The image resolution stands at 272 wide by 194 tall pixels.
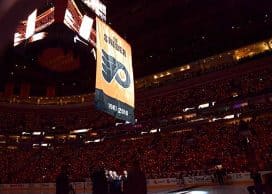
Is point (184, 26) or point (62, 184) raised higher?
point (184, 26)

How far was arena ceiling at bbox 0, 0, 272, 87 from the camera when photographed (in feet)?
65.6

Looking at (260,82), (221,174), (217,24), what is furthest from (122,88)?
(260,82)

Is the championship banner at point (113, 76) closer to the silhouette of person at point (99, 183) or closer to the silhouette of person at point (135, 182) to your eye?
the silhouette of person at point (135, 182)

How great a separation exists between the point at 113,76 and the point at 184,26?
62.4 ft

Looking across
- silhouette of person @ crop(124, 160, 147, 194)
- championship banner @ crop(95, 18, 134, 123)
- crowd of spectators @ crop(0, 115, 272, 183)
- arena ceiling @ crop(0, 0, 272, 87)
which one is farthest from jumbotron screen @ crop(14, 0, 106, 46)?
crowd of spectators @ crop(0, 115, 272, 183)

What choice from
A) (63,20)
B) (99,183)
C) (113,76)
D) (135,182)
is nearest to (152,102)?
(99,183)

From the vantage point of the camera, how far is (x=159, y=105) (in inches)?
1298

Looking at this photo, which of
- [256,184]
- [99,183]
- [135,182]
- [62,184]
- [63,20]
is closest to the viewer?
[135,182]

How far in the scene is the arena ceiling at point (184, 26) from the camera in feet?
65.6

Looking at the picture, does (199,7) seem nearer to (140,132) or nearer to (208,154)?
(208,154)

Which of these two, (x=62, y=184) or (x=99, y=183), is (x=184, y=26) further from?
(x=62, y=184)

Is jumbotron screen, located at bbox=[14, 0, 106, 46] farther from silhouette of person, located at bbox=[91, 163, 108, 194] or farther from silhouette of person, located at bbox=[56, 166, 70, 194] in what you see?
silhouette of person, located at bbox=[56, 166, 70, 194]

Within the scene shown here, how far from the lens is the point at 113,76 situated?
6.50 metres

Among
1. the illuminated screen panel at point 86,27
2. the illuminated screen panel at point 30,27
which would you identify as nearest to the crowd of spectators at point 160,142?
the illuminated screen panel at point 86,27
